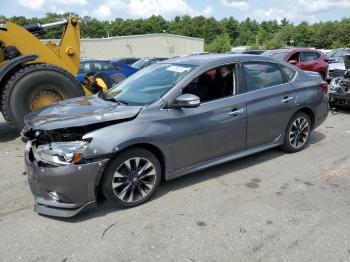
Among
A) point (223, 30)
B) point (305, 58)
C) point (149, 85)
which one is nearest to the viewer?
point (149, 85)

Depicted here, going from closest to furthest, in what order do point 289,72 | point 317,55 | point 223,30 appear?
1. point 289,72
2. point 317,55
3. point 223,30

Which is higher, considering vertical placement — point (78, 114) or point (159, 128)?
point (78, 114)

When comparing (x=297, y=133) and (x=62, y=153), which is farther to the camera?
(x=297, y=133)

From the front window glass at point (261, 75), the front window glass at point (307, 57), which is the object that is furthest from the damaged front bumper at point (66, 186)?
the front window glass at point (307, 57)

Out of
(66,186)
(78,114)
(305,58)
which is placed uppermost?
(78,114)

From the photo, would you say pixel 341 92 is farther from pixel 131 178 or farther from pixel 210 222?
pixel 131 178

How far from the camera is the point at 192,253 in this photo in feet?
10.6

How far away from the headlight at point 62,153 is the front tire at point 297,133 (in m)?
3.23

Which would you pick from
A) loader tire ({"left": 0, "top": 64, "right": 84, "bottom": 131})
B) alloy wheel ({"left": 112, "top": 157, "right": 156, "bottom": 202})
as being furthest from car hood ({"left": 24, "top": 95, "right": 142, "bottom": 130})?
loader tire ({"left": 0, "top": 64, "right": 84, "bottom": 131})

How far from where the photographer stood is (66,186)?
3.64 m

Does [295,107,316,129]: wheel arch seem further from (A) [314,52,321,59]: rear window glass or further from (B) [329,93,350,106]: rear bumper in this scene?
(A) [314,52,321,59]: rear window glass

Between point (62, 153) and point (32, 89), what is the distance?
359cm

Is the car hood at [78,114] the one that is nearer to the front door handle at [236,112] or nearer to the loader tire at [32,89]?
the front door handle at [236,112]

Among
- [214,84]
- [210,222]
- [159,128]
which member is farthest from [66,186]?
[214,84]
